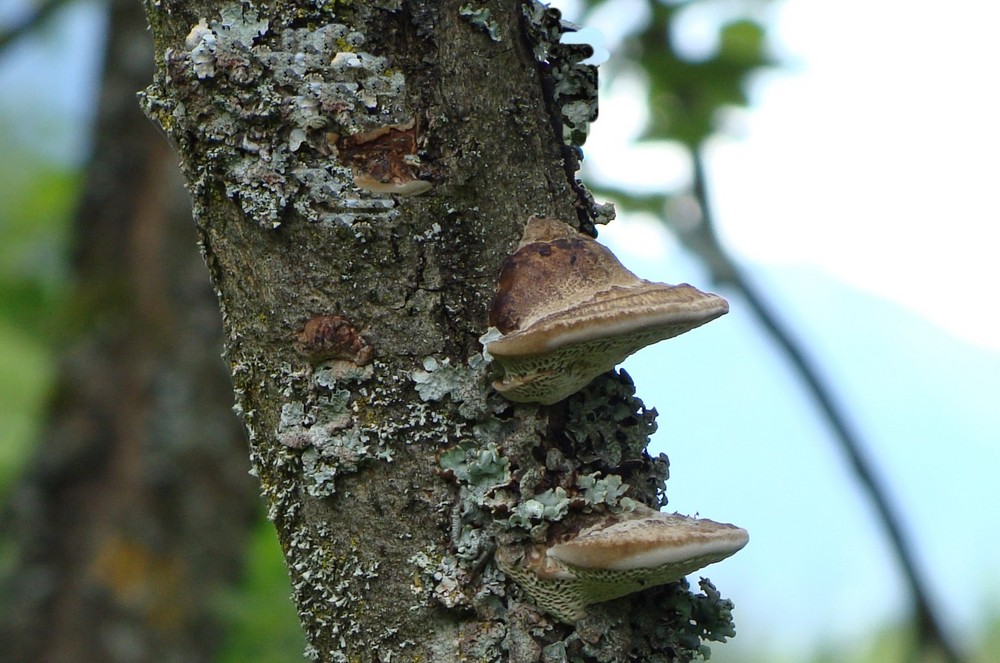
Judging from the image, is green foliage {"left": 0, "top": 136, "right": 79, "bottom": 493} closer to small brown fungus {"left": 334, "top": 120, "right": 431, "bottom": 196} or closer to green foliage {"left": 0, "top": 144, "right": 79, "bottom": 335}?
green foliage {"left": 0, "top": 144, "right": 79, "bottom": 335}

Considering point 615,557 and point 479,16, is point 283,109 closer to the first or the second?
point 479,16

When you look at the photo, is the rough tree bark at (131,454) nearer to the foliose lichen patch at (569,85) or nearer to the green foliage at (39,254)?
the green foliage at (39,254)

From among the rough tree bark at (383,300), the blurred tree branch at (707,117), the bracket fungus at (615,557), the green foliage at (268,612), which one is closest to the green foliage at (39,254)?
the green foliage at (268,612)

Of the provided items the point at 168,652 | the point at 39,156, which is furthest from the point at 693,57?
the point at 39,156

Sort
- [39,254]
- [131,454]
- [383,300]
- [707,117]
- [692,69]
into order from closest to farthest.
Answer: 1. [383,300]
2. [692,69]
3. [707,117]
4. [131,454]
5. [39,254]

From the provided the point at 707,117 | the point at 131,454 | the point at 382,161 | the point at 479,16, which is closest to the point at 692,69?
the point at 707,117

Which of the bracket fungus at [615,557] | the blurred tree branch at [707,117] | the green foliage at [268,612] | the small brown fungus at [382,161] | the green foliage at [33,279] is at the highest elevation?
the green foliage at [33,279]

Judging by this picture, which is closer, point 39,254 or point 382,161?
point 382,161
